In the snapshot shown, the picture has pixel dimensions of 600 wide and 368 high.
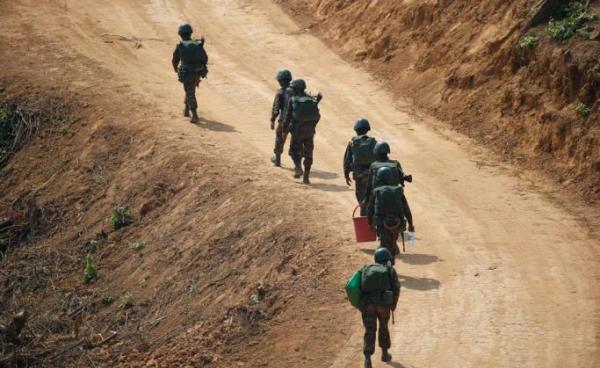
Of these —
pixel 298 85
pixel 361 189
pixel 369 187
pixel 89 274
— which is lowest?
pixel 89 274

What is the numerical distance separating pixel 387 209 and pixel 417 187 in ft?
15.9

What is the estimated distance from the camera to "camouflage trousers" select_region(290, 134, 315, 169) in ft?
61.9

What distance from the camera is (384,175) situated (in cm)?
1467

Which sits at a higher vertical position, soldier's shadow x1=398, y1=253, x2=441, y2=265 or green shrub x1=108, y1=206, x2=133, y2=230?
soldier's shadow x1=398, y1=253, x2=441, y2=265

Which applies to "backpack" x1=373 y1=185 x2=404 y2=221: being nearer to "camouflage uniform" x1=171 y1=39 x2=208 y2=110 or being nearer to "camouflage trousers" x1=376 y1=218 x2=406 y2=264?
"camouflage trousers" x1=376 y1=218 x2=406 y2=264

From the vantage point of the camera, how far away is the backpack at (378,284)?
488 inches

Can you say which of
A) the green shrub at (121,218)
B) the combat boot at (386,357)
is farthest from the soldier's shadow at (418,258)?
the green shrub at (121,218)

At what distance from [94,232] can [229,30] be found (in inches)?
388

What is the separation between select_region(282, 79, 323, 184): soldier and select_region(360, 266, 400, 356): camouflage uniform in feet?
20.8

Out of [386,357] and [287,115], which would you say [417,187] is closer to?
[287,115]

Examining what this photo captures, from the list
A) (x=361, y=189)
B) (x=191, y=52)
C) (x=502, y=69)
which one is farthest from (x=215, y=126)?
(x=361, y=189)

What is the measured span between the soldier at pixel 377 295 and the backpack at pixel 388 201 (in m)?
2.04

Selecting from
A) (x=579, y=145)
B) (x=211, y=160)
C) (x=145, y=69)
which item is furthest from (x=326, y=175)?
(x=145, y=69)

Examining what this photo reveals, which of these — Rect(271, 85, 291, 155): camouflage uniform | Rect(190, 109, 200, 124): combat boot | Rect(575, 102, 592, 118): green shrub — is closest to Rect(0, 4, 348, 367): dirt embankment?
Rect(190, 109, 200, 124): combat boot
